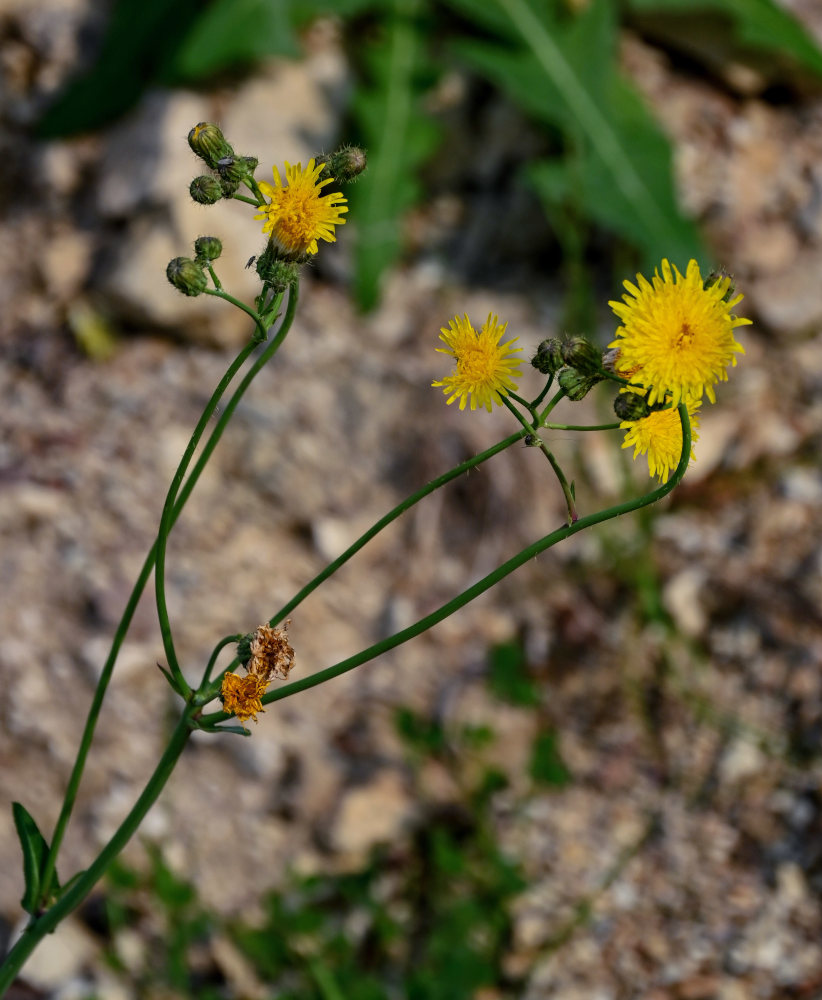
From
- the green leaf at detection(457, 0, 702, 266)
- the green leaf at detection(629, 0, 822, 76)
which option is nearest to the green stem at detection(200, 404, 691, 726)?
the green leaf at detection(457, 0, 702, 266)

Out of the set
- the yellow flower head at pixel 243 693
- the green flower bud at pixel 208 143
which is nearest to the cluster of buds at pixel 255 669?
the yellow flower head at pixel 243 693

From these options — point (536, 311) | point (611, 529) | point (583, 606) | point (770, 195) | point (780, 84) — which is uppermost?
point (780, 84)

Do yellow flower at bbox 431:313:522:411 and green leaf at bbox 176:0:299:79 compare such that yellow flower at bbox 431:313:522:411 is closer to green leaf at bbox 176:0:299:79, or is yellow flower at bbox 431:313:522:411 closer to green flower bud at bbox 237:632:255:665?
green flower bud at bbox 237:632:255:665

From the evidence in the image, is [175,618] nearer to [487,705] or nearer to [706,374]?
[487,705]

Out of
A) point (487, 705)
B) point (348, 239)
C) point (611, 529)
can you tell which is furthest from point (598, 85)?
point (487, 705)

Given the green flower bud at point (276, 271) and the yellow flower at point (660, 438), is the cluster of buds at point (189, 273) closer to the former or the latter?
the green flower bud at point (276, 271)

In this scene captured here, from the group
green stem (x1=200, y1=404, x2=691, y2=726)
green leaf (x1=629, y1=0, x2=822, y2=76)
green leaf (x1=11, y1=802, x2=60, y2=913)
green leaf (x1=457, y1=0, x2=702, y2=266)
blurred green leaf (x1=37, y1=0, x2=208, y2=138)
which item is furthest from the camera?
blurred green leaf (x1=37, y1=0, x2=208, y2=138)
